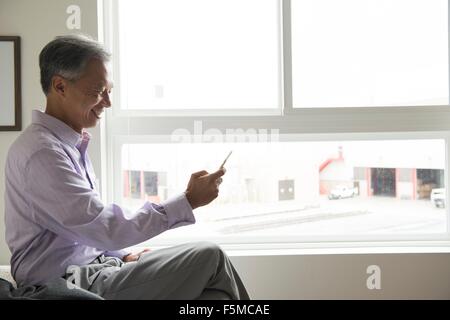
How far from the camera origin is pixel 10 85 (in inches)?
95.0

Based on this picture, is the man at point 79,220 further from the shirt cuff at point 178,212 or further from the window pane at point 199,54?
the window pane at point 199,54

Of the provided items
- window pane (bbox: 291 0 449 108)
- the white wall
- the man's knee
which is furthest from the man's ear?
window pane (bbox: 291 0 449 108)

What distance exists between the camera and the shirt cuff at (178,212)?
1.50m

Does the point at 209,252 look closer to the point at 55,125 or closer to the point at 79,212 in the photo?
the point at 79,212

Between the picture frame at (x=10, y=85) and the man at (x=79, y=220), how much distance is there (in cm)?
85

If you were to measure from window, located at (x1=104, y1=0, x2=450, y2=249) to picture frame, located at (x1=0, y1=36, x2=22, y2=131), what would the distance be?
45cm

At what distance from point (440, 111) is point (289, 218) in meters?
0.99

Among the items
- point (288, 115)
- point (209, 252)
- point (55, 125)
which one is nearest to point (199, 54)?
point (288, 115)

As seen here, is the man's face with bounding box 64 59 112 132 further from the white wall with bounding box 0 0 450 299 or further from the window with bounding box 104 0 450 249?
the window with bounding box 104 0 450 249

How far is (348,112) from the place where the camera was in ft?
8.67

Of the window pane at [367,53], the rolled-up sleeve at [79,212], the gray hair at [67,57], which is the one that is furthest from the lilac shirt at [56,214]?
the window pane at [367,53]

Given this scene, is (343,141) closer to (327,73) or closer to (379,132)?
(379,132)

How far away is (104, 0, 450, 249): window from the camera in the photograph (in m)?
2.61

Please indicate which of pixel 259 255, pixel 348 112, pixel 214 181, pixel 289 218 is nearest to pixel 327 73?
pixel 348 112
